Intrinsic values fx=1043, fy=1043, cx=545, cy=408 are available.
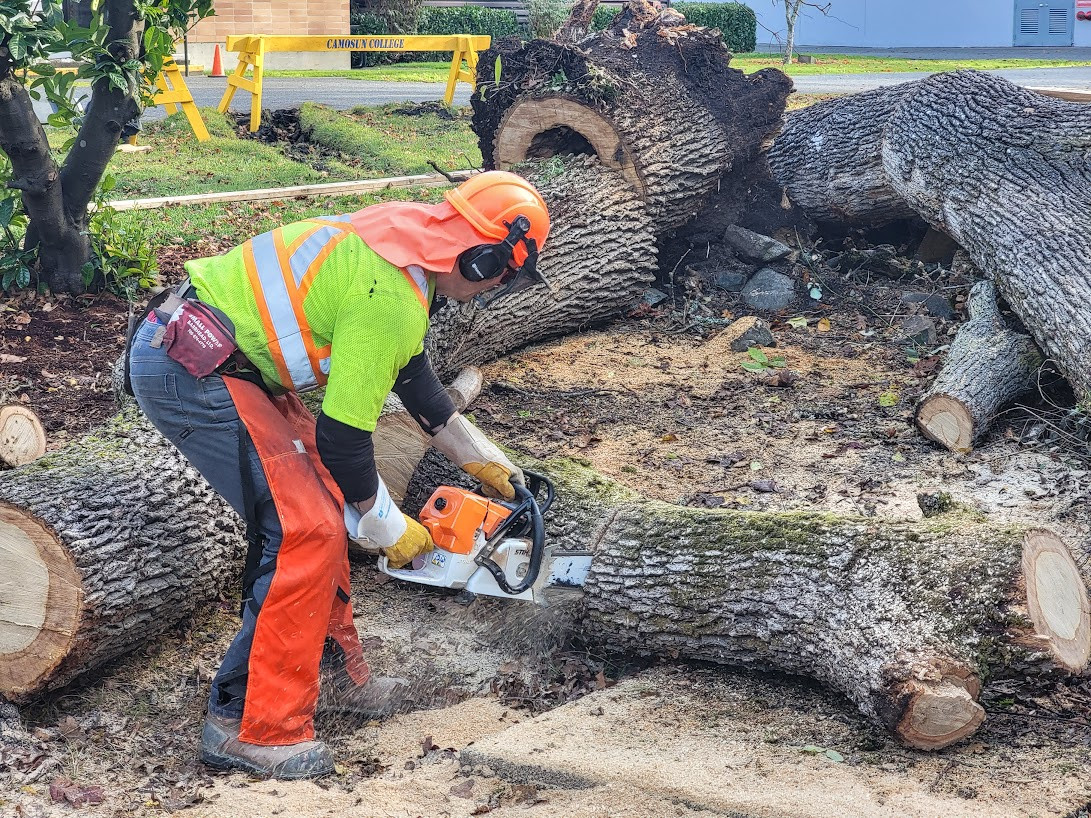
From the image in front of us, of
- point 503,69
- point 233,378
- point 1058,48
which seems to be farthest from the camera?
point 1058,48

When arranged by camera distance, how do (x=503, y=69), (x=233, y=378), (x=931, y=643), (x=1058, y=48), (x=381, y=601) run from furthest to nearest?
(x=1058, y=48) → (x=503, y=69) → (x=381, y=601) → (x=233, y=378) → (x=931, y=643)

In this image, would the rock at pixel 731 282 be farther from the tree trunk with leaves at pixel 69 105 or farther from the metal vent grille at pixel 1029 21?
the metal vent grille at pixel 1029 21

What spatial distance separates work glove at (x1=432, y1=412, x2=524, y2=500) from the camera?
11.2 feet

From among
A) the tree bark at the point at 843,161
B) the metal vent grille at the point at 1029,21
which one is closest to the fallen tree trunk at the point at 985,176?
the tree bark at the point at 843,161

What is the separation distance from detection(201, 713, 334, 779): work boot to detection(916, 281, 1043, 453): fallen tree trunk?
342 centimetres

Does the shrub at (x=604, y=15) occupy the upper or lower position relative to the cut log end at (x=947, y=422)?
upper

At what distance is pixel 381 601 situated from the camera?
4.17 metres

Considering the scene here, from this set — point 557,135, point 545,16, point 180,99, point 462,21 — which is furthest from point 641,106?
point 462,21

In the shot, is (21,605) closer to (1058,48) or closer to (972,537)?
(972,537)

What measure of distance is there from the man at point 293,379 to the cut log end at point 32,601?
525mm

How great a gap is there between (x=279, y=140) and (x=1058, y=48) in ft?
75.7

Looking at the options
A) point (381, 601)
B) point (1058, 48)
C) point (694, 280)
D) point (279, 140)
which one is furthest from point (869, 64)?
point (381, 601)

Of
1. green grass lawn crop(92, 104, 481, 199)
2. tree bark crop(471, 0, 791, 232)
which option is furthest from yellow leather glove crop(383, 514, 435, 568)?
green grass lawn crop(92, 104, 481, 199)

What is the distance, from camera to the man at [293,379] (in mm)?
2939
